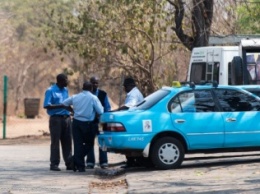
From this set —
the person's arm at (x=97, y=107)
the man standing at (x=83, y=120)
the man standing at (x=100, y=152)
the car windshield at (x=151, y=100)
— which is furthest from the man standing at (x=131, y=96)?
the man standing at (x=83, y=120)

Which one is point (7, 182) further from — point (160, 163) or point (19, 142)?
point (19, 142)

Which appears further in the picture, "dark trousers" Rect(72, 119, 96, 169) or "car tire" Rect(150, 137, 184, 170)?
"dark trousers" Rect(72, 119, 96, 169)

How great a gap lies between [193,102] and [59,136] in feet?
8.43

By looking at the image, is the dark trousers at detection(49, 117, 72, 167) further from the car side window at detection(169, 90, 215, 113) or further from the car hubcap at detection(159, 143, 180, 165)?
the car side window at detection(169, 90, 215, 113)

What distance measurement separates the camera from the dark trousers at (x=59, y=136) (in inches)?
610

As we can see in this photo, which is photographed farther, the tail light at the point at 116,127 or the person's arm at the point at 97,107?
the person's arm at the point at 97,107

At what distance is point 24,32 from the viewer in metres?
52.5

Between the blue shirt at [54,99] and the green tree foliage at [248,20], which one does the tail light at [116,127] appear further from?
the green tree foliage at [248,20]

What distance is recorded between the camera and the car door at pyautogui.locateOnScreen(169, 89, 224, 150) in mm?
15195

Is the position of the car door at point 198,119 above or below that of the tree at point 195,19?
below

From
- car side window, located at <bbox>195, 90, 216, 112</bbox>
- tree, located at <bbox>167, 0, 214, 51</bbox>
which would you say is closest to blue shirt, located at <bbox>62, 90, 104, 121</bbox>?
car side window, located at <bbox>195, 90, 216, 112</bbox>

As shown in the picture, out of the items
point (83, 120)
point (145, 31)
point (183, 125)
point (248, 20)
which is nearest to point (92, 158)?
point (83, 120)

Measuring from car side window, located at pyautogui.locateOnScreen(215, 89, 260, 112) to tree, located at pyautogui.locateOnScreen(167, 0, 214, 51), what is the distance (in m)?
5.46

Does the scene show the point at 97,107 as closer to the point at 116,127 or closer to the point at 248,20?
the point at 116,127
